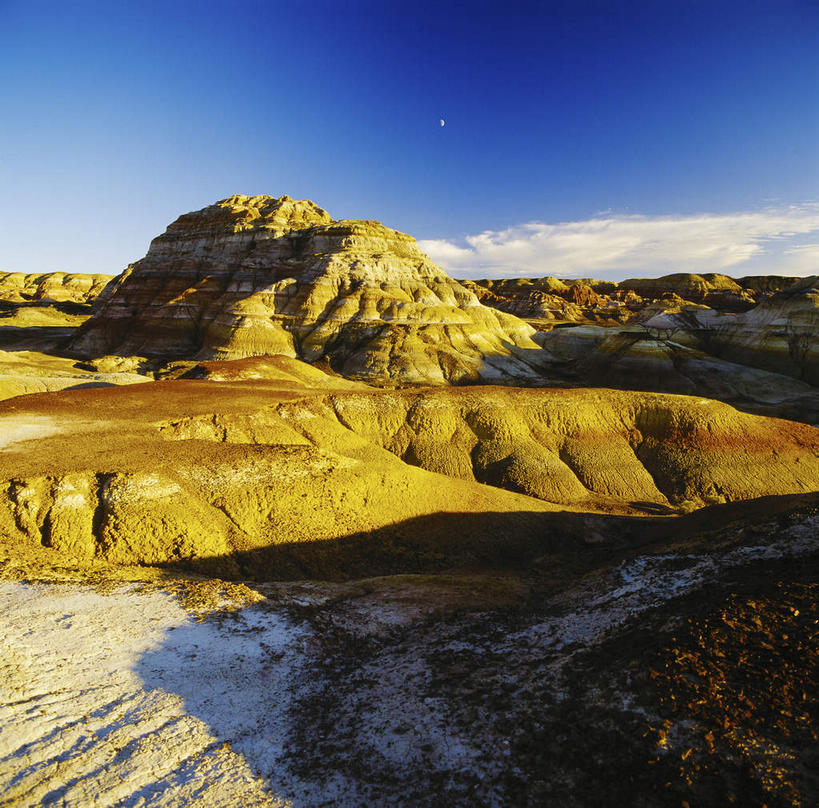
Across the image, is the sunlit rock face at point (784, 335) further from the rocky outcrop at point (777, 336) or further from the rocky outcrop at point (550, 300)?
the rocky outcrop at point (550, 300)

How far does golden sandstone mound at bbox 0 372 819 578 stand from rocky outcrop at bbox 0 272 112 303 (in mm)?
135173

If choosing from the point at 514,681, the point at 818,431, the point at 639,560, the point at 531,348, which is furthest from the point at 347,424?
the point at 531,348

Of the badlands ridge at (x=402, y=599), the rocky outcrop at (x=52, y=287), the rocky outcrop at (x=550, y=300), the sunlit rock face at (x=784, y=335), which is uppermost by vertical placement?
the rocky outcrop at (x=52, y=287)

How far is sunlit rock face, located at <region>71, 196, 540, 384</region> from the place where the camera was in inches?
2322

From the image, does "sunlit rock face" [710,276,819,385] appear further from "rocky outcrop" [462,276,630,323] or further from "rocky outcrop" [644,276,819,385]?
"rocky outcrop" [462,276,630,323]

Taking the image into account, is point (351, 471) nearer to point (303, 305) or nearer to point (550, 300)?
point (303, 305)

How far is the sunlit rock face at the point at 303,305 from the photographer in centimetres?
5897

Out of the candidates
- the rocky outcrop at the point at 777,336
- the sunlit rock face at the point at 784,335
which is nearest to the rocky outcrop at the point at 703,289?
the rocky outcrop at the point at 777,336

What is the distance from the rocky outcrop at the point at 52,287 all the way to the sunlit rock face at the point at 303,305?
75318 millimetres

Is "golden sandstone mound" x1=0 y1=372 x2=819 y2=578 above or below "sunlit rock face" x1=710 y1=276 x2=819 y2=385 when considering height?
below

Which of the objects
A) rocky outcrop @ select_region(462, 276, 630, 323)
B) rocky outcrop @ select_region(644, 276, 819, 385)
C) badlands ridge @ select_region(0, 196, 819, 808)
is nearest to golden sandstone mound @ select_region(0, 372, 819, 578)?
badlands ridge @ select_region(0, 196, 819, 808)

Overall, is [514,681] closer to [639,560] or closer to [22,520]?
[639,560]

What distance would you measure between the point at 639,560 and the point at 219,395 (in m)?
22.2

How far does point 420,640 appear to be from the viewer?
1041 centimetres
